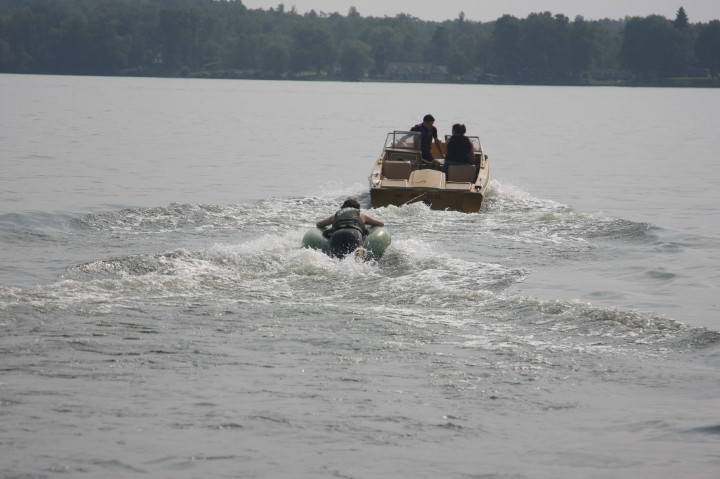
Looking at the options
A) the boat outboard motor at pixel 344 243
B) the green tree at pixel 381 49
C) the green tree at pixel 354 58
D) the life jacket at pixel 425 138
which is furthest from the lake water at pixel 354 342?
the green tree at pixel 381 49

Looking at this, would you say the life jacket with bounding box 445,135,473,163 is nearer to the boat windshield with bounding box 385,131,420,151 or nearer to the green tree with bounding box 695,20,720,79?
the boat windshield with bounding box 385,131,420,151

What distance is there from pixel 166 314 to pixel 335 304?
1.92 meters

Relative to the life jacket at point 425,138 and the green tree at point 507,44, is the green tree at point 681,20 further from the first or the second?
the life jacket at point 425,138

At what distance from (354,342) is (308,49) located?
176630 mm

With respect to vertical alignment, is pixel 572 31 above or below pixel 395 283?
above

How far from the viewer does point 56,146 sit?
35.2 meters

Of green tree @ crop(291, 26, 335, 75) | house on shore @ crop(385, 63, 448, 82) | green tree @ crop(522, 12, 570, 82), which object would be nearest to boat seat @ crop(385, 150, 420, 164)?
green tree @ crop(522, 12, 570, 82)

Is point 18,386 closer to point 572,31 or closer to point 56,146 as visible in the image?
point 56,146

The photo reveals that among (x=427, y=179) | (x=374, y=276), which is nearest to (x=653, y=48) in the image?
(x=427, y=179)

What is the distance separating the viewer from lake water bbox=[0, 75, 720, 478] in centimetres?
700

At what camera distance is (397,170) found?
21.0m

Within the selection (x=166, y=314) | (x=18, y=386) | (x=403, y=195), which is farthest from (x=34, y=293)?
(x=403, y=195)

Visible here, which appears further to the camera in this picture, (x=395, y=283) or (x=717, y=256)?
(x=717, y=256)

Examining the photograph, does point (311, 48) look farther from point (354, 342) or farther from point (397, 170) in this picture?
point (354, 342)
